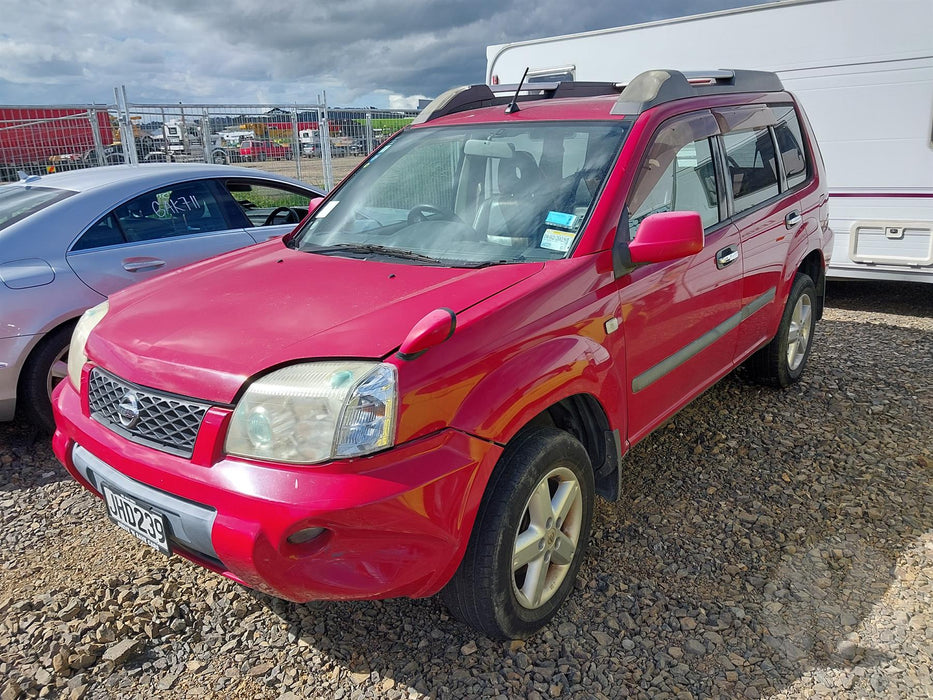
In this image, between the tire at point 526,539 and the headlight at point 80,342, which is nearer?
the tire at point 526,539

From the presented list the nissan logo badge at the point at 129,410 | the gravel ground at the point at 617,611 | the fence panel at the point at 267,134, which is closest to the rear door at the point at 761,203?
the gravel ground at the point at 617,611

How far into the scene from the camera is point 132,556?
3021 millimetres

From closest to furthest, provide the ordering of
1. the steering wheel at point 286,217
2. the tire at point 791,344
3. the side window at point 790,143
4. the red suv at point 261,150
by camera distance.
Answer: the side window at point 790,143 < the tire at point 791,344 < the steering wheel at point 286,217 < the red suv at point 261,150

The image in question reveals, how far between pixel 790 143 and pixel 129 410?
4.10m

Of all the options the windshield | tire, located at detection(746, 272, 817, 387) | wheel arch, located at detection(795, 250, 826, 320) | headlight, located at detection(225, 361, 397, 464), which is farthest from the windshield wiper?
wheel arch, located at detection(795, 250, 826, 320)

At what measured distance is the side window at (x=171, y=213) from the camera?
434 centimetres

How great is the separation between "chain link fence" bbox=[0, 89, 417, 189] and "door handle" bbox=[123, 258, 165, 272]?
540 centimetres

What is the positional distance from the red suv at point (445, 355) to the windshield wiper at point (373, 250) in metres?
0.02

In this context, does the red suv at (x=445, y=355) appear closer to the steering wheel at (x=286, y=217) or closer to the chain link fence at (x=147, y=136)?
the steering wheel at (x=286, y=217)

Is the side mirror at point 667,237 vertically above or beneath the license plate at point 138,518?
above

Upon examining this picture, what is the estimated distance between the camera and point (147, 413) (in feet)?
7.29

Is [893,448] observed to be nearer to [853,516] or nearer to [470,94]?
[853,516]

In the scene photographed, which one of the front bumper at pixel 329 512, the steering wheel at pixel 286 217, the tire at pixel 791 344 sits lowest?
the tire at pixel 791 344

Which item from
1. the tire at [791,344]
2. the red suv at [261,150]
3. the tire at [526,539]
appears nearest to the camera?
the tire at [526,539]
